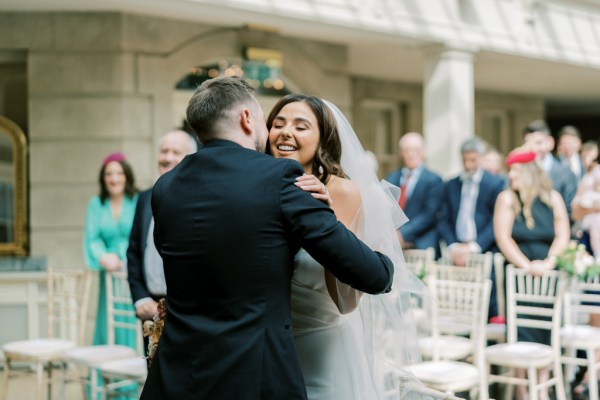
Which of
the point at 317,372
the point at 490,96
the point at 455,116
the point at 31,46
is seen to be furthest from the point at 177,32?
the point at 490,96

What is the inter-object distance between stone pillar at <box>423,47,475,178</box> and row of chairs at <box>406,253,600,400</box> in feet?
16.3

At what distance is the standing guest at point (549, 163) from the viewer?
8.18 meters

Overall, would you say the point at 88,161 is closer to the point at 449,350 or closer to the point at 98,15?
the point at 98,15

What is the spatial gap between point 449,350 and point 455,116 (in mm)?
6051

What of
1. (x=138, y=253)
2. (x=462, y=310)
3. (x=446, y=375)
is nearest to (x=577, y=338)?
(x=462, y=310)

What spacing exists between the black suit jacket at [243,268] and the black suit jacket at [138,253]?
91.9 inches

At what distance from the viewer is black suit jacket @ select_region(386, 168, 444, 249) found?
858 cm

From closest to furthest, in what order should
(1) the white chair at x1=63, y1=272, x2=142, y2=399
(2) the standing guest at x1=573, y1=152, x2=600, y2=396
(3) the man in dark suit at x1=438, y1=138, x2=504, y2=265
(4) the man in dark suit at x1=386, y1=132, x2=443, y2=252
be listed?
(1) the white chair at x1=63, y1=272, x2=142, y2=399, (2) the standing guest at x1=573, y1=152, x2=600, y2=396, (3) the man in dark suit at x1=438, y1=138, x2=504, y2=265, (4) the man in dark suit at x1=386, y1=132, x2=443, y2=252

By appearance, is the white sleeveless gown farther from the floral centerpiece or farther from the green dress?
the green dress

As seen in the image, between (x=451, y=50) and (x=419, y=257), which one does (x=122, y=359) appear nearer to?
(x=419, y=257)

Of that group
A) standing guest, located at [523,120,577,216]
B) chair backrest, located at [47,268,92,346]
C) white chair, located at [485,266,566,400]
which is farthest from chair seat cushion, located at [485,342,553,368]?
chair backrest, located at [47,268,92,346]

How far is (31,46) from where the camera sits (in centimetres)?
946

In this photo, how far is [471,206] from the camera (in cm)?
844

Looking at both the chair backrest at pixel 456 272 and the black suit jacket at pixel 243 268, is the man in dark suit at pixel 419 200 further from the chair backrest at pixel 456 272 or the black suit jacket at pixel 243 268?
the black suit jacket at pixel 243 268
